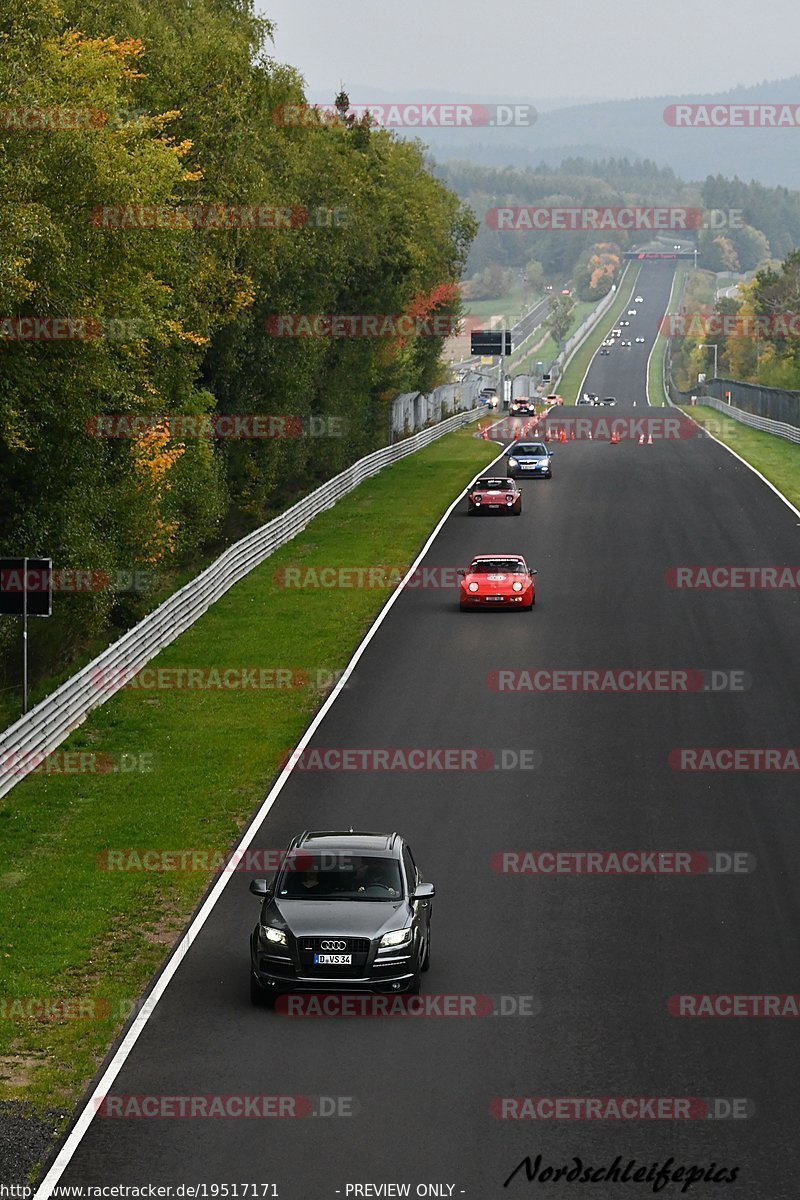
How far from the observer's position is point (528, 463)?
233 ft

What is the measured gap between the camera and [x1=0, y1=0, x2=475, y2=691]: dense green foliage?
30906 millimetres

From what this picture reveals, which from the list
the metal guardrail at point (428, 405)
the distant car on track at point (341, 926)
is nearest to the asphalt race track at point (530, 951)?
the distant car on track at point (341, 926)

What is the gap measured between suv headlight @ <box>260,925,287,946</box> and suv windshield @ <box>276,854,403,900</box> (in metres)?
0.60

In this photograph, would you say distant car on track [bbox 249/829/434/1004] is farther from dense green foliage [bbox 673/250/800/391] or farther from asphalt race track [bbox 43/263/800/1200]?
dense green foliage [bbox 673/250/800/391]

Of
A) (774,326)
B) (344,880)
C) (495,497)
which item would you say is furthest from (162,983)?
(774,326)

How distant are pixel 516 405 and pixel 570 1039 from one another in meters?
101

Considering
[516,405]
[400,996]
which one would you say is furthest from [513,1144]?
[516,405]

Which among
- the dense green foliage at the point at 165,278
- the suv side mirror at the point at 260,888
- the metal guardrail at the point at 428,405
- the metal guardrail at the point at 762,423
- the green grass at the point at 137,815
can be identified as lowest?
the green grass at the point at 137,815

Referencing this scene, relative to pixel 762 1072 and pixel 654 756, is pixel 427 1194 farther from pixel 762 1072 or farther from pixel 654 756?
pixel 654 756

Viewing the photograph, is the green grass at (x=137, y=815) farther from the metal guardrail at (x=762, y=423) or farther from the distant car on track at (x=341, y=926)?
the metal guardrail at (x=762, y=423)

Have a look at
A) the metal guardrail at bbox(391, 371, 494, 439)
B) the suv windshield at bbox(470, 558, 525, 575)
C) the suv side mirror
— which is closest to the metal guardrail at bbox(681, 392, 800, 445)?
the metal guardrail at bbox(391, 371, 494, 439)

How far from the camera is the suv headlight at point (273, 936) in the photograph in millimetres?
17031

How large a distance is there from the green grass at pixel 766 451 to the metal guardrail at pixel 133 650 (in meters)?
19.6

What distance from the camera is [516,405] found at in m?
115
